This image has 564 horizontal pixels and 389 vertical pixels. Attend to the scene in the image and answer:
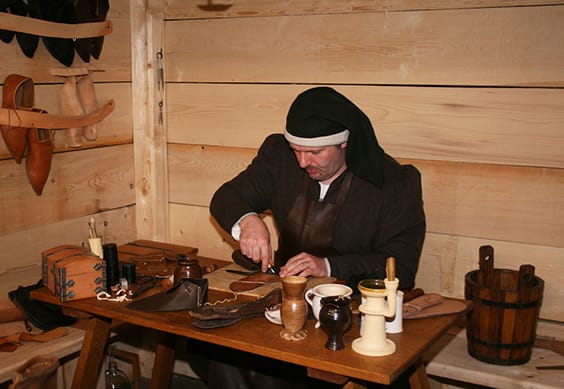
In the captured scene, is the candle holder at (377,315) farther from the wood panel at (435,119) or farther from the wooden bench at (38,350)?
the wooden bench at (38,350)

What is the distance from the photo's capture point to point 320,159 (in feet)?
11.2

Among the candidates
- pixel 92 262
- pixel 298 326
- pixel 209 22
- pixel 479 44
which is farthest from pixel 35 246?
pixel 479 44

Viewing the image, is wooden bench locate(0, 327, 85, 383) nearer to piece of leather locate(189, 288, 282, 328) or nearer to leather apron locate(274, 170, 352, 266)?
piece of leather locate(189, 288, 282, 328)

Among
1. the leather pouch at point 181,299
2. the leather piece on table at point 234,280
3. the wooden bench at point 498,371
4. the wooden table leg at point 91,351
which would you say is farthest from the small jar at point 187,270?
the wooden bench at point 498,371

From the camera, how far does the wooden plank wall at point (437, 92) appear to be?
3.41 m

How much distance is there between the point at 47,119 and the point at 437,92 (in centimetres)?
190

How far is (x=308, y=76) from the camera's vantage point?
12.9ft

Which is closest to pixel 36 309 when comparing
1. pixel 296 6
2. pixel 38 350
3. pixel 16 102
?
pixel 38 350

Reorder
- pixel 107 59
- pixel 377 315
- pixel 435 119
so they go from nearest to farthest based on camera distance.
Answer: pixel 377 315, pixel 435 119, pixel 107 59

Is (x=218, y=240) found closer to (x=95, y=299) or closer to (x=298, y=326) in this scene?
(x=95, y=299)

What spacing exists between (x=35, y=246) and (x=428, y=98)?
6.92ft

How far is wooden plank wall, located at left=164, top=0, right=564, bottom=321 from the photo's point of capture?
3410mm

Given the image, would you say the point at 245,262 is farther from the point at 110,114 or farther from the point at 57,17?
the point at 57,17

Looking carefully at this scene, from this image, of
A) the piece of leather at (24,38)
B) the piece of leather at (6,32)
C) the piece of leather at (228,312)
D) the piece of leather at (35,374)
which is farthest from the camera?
the piece of leather at (24,38)
